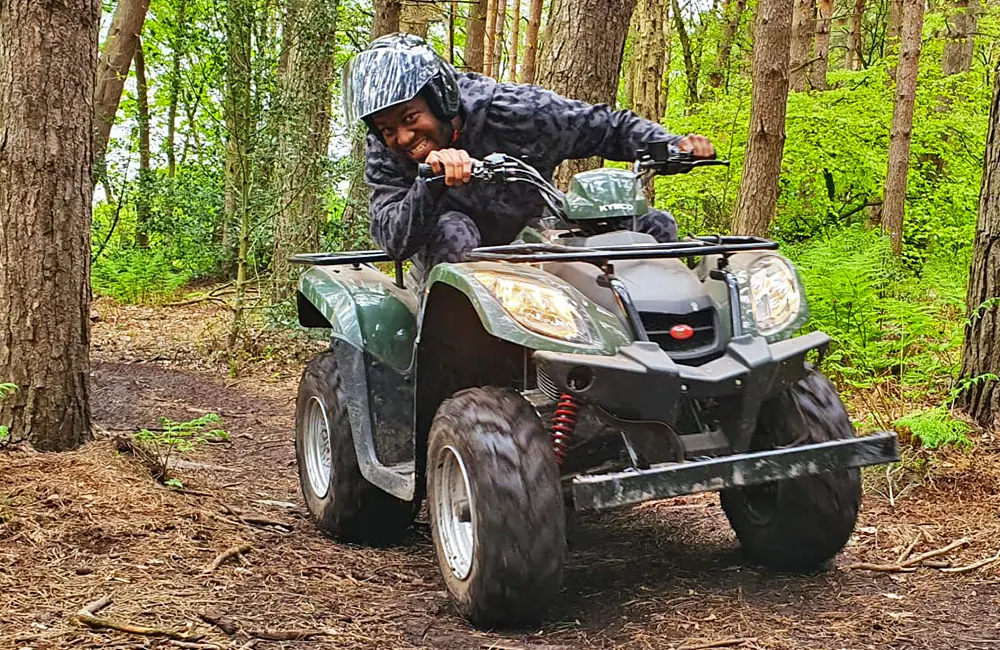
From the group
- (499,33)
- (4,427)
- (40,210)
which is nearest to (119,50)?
(499,33)

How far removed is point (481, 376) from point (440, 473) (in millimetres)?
509

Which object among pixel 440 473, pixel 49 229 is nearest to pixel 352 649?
pixel 440 473

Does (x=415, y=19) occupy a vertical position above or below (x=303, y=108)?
above

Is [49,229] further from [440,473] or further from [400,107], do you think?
[440,473]

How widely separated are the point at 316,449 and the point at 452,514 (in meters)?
1.51

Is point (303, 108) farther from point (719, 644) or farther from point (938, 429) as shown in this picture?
point (719, 644)

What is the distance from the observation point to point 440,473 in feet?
11.1

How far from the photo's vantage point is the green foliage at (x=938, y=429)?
4.60 m

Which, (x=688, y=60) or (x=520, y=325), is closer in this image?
(x=520, y=325)

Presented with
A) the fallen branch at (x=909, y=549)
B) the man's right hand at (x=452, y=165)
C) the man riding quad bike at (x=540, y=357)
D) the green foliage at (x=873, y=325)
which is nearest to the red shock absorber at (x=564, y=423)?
the man riding quad bike at (x=540, y=357)

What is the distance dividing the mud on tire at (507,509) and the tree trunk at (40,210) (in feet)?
7.61

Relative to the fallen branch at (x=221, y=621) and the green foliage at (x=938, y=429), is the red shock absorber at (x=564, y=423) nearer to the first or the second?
the fallen branch at (x=221, y=621)

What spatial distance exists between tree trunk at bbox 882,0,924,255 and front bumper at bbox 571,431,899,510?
8.88 meters

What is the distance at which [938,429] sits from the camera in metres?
4.61
